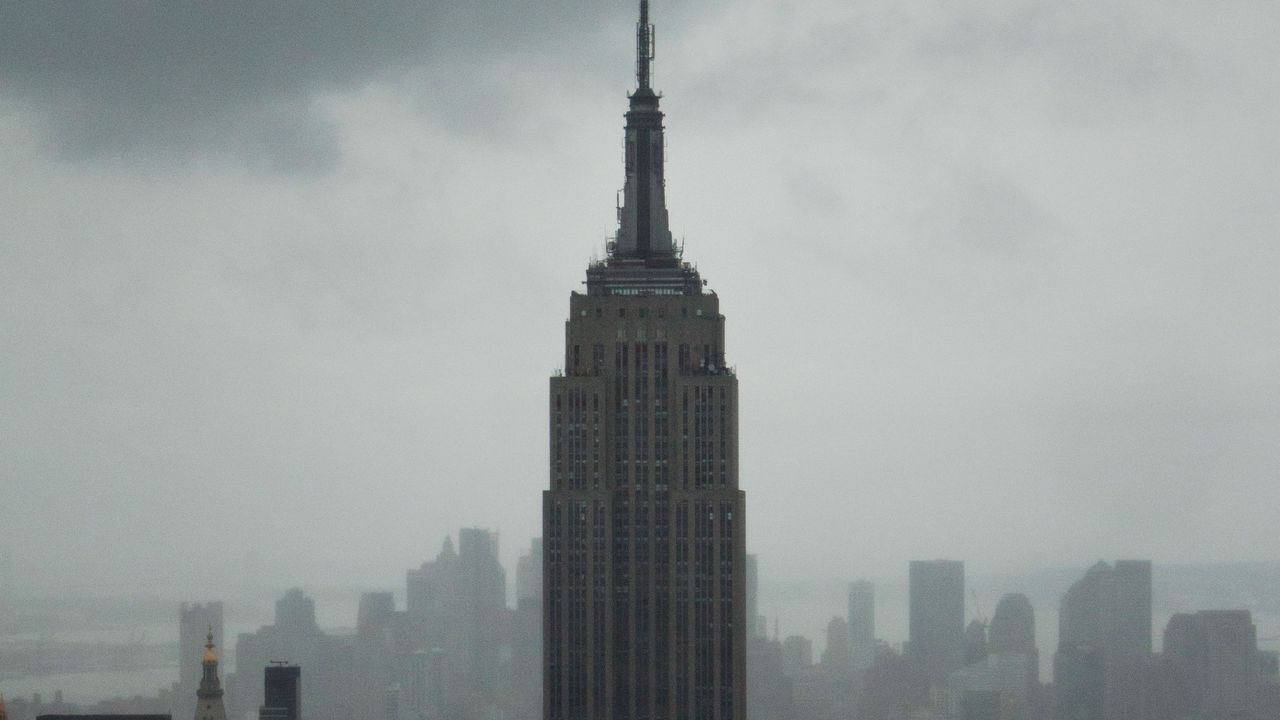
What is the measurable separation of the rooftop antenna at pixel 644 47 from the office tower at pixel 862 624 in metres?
11.3

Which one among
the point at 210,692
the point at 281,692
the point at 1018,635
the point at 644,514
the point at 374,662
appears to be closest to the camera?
the point at 644,514

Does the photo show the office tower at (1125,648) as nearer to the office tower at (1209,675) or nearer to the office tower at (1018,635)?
the office tower at (1209,675)

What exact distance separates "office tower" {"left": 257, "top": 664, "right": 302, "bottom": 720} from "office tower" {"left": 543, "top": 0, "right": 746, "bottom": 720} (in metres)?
6.93

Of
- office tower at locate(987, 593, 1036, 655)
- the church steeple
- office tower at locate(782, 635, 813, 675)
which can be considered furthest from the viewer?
office tower at locate(987, 593, 1036, 655)

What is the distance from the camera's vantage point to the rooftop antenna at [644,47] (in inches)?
2226

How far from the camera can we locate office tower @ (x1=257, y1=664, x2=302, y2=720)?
197 feet

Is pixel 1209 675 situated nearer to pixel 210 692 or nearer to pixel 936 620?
pixel 936 620

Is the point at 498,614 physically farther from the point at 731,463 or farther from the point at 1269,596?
the point at 1269,596

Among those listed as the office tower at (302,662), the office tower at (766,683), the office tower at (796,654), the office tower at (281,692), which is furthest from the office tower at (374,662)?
the office tower at (796,654)

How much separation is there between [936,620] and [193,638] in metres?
15.8

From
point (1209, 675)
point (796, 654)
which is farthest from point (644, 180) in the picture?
point (1209, 675)

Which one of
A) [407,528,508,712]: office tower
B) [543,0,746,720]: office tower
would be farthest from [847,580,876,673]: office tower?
[407,528,508,712]: office tower

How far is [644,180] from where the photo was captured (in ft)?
187

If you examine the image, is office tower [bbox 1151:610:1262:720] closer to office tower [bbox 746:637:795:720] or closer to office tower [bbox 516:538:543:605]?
office tower [bbox 746:637:795:720]
